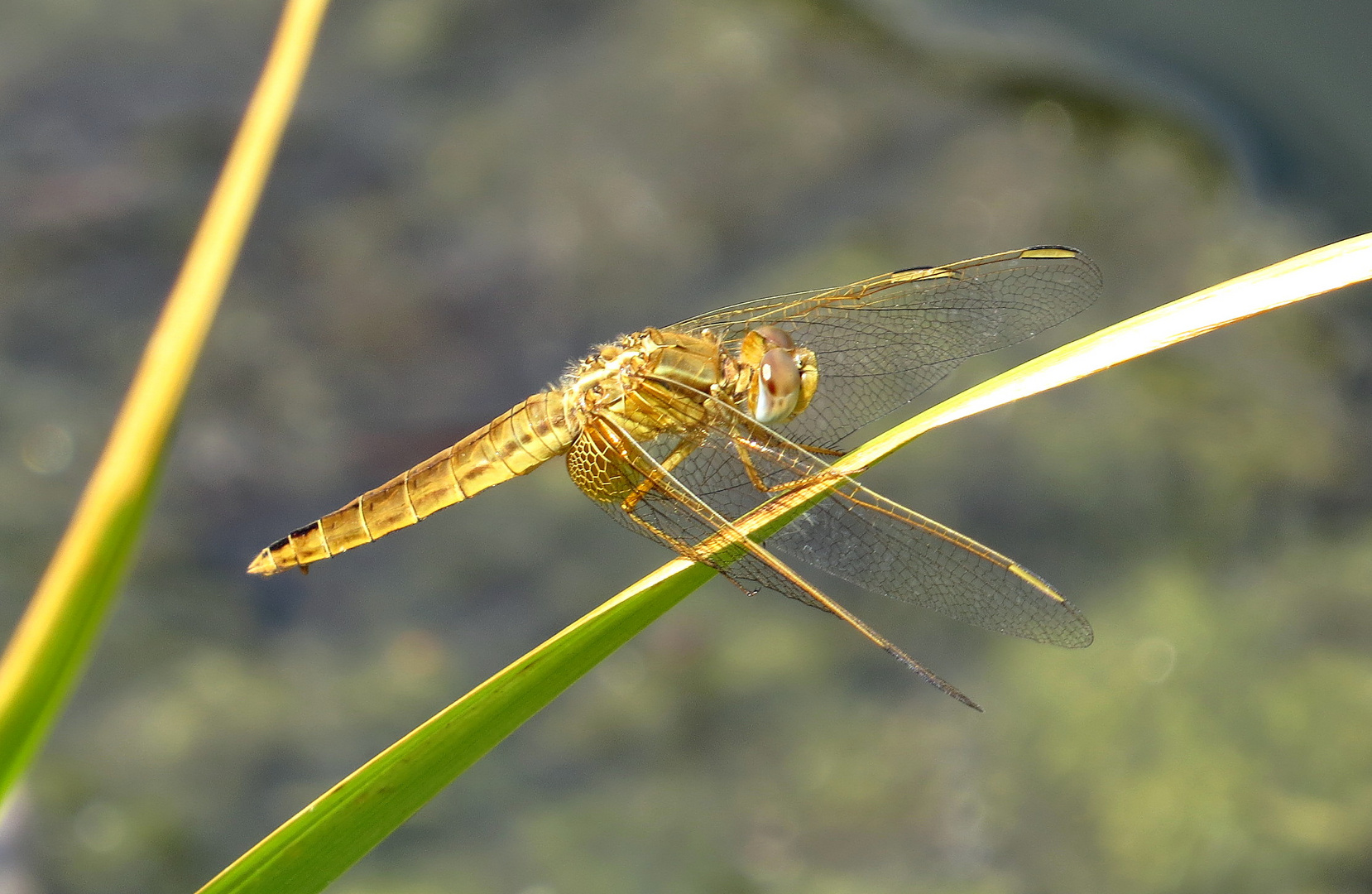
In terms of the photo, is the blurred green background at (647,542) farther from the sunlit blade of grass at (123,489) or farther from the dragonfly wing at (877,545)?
the sunlit blade of grass at (123,489)

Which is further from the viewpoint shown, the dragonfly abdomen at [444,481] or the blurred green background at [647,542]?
the blurred green background at [647,542]

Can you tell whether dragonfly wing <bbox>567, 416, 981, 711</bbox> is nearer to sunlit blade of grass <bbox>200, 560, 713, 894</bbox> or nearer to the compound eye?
the compound eye

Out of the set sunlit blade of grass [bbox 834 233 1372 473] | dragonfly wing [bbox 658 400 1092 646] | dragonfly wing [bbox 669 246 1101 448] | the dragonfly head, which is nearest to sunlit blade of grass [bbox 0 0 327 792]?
sunlit blade of grass [bbox 834 233 1372 473]

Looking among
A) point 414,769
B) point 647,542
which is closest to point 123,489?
point 414,769

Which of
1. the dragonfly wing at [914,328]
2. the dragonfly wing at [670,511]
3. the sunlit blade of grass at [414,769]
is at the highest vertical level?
the dragonfly wing at [914,328]

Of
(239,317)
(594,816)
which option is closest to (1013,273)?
(594,816)

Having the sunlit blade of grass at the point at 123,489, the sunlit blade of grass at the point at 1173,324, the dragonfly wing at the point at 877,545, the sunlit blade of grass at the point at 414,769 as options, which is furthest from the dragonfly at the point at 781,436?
the sunlit blade of grass at the point at 123,489

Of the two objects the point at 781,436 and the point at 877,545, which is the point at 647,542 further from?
the point at 877,545
